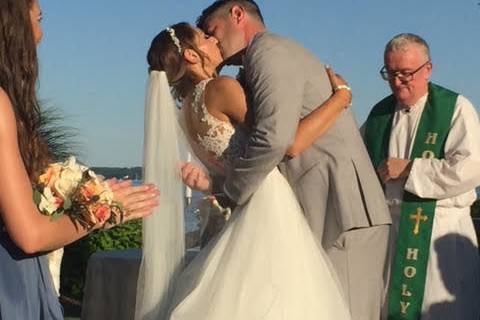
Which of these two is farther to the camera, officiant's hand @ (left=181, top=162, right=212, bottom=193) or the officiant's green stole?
the officiant's green stole

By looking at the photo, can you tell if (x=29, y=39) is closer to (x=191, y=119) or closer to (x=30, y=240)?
(x=30, y=240)

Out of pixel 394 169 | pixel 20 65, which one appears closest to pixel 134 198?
pixel 20 65

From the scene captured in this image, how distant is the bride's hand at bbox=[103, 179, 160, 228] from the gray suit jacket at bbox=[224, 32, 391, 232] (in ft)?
2.19

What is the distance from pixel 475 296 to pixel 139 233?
16.4 ft

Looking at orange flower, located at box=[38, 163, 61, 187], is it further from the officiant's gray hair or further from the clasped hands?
the officiant's gray hair

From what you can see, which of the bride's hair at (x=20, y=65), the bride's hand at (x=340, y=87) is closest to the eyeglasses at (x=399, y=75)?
the bride's hand at (x=340, y=87)

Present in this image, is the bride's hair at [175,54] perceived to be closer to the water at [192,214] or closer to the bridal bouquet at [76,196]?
the water at [192,214]

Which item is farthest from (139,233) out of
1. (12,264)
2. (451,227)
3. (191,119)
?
(12,264)

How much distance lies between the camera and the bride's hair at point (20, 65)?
2.74 metres

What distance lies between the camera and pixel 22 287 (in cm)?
281

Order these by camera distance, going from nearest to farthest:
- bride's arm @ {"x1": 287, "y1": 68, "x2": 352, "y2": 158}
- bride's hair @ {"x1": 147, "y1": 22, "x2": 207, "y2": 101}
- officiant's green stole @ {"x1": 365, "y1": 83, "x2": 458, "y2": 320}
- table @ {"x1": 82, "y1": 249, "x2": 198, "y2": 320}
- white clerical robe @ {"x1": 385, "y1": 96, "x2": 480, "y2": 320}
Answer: bride's arm @ {"x1": 287, "y1": 68, "x2": 352, "y2": 158}, bride's hair @ {"x1": 147, "y1": 22, "x2": 207, "y2": 101}, white clerical robe @ {"x1": 385, "y1": 96, "x2": 480, "y2": 320}, officiant's green stole @ {"x1": 365, "y1": 83, "x2": 458, "y2": 320}, table @ {"x1": 82, "y1": 249, "x2": 198, "y2": 320}

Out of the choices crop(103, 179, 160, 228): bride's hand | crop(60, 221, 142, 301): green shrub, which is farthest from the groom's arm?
crop(60, 221, 142, 301): green shrub

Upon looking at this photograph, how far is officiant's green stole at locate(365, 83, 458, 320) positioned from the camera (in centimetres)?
516

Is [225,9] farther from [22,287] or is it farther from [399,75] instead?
[22,287]
